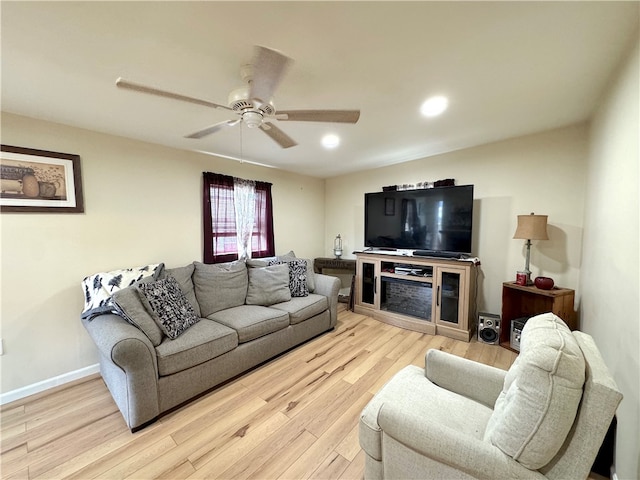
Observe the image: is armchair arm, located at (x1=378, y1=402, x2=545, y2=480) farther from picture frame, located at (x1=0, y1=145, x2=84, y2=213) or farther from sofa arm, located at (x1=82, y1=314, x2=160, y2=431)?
picture frame, located at (x1=0, y1=145, x2=84, y2=213)

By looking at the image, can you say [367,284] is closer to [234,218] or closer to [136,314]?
[234,218]

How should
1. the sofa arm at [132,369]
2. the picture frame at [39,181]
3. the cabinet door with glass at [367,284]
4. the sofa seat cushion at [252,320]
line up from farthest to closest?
the cabinet door with glass at [367,284]
the sofa seat cushion at [252,320]
the picture frame at [39,181]
the sofa arm at [132,369]

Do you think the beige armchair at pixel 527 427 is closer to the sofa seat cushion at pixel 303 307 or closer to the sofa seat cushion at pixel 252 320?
the sofa seat cushion at pixel 252 320

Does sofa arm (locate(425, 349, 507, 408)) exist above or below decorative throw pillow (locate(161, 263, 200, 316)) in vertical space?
below

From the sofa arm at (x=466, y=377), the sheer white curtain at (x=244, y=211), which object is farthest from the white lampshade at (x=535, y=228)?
the sheer white curtain at (x=244, y=211)

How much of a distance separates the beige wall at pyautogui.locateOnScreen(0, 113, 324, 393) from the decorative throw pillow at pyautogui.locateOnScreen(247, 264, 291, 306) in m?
0.88

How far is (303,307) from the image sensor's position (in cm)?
278

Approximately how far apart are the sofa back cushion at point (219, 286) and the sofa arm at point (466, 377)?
2.02 metres

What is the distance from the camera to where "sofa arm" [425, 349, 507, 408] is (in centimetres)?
129

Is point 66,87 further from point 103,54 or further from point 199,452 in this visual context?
point 199,452

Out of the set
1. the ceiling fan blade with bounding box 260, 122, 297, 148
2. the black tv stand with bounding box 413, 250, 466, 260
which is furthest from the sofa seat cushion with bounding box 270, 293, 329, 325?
the ceiling fan blade with bounding box 260, 122, 297, 148

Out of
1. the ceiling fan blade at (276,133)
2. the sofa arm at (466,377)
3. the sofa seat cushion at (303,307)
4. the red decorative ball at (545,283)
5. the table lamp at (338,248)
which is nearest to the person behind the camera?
the sofa arm at (466,377)

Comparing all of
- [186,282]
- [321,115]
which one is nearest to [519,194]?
[321,115]

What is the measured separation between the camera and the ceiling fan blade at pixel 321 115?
1.50 metres
